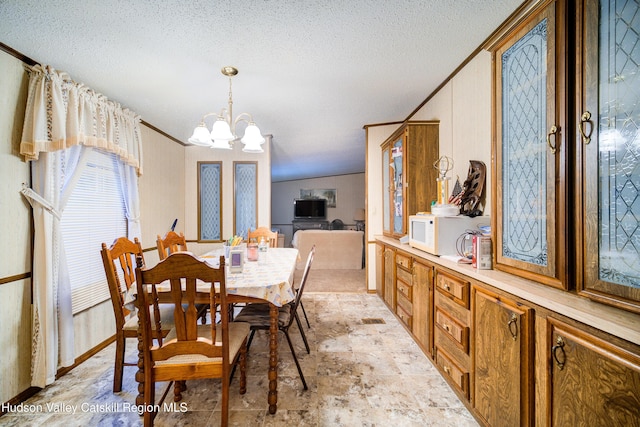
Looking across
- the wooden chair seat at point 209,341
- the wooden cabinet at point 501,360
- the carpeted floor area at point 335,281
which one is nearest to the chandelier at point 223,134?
the wooden chair seat at point 209,341

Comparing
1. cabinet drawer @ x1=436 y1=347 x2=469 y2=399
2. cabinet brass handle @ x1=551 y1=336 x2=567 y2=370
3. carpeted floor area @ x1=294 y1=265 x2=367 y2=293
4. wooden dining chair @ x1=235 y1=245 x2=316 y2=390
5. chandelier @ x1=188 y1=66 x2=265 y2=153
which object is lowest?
carpeted floor area @ x1=294 y1=265 x2=367 y2=293

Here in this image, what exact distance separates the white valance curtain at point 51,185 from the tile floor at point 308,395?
11.2 inches

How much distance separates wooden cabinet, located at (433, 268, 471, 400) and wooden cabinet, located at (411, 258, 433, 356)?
0.22 feet

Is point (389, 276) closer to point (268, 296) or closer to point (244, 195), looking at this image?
point (268, 296)

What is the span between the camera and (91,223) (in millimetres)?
2465

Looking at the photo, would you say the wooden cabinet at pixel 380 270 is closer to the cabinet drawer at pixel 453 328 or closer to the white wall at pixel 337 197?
the cabinet drawer at pixel 453 328

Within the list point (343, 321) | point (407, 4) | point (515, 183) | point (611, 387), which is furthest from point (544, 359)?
point (343, 321)

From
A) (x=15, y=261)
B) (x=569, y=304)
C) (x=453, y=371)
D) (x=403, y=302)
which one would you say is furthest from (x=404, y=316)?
(x=15, y=261)

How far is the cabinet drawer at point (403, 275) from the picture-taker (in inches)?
97.0

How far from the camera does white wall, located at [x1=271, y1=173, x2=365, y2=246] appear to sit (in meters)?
9.30

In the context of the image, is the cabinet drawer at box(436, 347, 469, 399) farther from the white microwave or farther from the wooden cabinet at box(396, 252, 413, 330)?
the white microwave

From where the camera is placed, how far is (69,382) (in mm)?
1906

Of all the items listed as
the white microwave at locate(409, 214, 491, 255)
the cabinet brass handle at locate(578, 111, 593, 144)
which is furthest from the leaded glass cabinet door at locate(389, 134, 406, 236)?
the cabinet brass handle at locate(578, 111, 593, 144)

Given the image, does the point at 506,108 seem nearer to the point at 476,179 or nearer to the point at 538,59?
the point at 538,59
